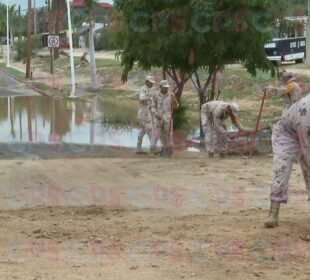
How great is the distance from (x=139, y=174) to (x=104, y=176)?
60 centimetres

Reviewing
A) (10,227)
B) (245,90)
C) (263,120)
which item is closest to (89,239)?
(10,227)

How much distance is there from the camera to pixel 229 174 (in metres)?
11.1

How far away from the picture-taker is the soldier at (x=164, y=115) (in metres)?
14.8

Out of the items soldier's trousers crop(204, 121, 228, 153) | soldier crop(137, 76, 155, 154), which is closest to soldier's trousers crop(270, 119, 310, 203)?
soldier's trousers crop(204, 121, 228, 153)

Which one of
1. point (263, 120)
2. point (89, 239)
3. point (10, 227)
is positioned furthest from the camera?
point (263, 120)

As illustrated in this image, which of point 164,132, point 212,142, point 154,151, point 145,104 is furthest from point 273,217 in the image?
point 145,104

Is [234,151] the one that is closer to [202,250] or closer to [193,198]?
[193,198]

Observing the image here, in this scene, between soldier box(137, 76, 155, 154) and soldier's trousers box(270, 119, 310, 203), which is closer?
soldier's trousers box(270, 119, 310, 203)

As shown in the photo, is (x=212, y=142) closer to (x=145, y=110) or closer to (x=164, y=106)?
(x=164, y=106)

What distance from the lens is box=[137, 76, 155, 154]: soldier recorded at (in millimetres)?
15422

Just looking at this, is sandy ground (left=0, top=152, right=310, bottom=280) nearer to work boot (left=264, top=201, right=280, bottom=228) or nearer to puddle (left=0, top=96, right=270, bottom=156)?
work boot (left=264, top=201, right=280, bottom=228)

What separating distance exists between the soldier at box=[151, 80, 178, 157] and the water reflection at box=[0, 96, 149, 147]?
2.40 m

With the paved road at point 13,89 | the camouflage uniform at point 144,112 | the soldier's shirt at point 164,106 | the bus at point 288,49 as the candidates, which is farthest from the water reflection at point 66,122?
the bus at point 288,49

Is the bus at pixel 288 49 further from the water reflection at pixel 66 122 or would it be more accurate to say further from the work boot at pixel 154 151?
the work boot at pixel 154 151
